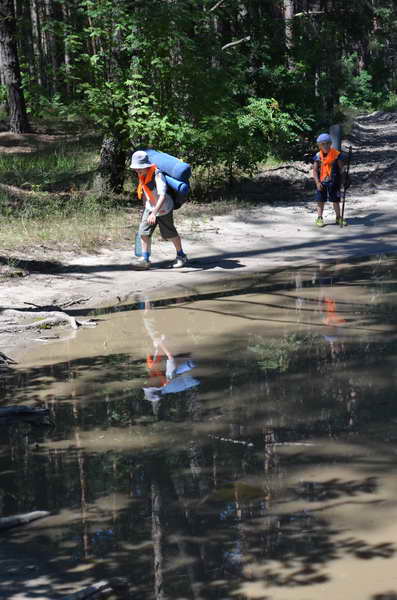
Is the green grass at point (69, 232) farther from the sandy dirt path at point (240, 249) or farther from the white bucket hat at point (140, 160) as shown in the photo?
the white bucket hat at point (140, 160)

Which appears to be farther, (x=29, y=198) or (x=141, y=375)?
(x=29, y=198)

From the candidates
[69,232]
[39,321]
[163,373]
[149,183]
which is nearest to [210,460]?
[163,373]

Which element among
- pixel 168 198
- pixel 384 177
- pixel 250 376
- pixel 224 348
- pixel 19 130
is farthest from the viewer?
pixel 19 130

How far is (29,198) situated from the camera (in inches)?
728

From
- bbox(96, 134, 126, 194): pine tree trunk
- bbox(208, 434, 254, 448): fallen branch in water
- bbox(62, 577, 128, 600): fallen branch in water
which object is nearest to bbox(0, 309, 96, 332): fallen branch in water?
bbox(208, 434, 254, 448): fallen branch in water

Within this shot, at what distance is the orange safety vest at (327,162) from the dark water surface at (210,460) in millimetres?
6607

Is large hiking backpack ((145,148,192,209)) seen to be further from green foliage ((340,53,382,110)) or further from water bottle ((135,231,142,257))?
green foliage ((340,53,382,110))

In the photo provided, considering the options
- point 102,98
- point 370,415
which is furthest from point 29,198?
point 370,415

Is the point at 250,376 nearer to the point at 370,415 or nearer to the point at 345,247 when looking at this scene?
the point at 370,415

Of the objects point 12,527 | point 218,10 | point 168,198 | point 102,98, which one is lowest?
point 12,527

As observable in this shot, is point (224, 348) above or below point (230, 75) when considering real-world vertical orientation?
below

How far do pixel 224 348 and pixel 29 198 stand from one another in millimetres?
10255

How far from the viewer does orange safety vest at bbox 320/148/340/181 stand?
1666 cm

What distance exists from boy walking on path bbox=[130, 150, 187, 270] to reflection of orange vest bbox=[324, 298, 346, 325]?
3.10 metres
